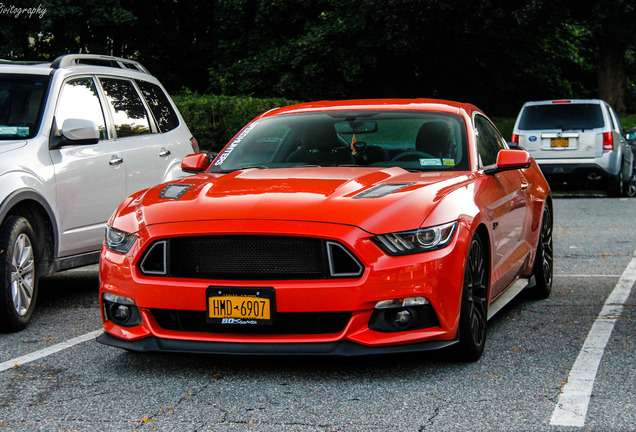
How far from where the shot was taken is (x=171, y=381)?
16.6 ft

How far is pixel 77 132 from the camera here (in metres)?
7.18

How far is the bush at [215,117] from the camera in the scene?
21094 millimetres

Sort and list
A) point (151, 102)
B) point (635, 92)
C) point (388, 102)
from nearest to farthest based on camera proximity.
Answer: point (388, 102) < point (151, 102) < point (635, 92)

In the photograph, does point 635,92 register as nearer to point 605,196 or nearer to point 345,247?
point 605,196

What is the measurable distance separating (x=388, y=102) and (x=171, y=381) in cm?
284

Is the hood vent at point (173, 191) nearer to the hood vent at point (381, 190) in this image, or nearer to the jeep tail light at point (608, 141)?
the hood vent at point (381, 190)

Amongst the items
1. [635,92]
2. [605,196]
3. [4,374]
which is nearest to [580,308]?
[4,374]

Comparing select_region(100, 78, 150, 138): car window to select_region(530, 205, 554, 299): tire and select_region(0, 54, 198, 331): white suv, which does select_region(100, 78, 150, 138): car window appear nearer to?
select_region(0, 54, 198, 331): white suv

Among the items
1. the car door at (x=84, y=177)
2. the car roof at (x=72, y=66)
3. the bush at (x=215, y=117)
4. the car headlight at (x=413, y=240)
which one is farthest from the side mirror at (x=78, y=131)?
the bush at (x=215, y=117)

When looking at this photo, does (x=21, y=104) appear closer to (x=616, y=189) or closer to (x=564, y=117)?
(x=564, y=117)

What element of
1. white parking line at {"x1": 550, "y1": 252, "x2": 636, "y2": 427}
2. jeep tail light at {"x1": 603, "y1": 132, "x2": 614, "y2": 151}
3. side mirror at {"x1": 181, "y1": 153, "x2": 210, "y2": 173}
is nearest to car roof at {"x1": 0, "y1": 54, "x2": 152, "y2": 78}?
side mirror at {"x1": 181, "y1": 153, "x2": 210, "y2": 173}

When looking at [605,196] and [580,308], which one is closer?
[580,308]

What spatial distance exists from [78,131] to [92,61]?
72.4 inches

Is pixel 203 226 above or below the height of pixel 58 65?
below
